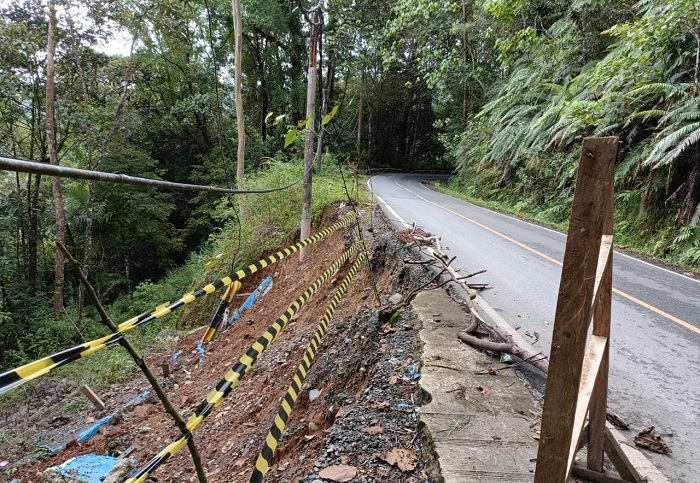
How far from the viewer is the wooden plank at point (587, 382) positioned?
1.62m

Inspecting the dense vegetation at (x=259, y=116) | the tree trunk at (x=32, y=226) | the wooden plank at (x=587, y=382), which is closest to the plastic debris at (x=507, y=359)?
the wooden plank at (x=587, y=382)

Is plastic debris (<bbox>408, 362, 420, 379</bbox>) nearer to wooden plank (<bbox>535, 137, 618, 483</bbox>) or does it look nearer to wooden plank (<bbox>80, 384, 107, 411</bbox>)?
wooden plank (<bbox>535, 137, 618, 483</bbox>)

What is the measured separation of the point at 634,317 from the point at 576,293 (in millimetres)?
4863

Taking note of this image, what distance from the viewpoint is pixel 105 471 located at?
4543 mm

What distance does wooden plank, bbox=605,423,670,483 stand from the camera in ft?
7.00

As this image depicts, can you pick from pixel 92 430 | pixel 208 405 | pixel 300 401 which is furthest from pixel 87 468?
pixel 208 405

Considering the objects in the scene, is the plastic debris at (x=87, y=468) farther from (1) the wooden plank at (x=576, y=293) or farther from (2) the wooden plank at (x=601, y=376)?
(1) the wooden plank at (x=576, y=293)

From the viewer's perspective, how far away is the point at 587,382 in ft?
5.90

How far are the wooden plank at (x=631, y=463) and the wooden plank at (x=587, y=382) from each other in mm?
499

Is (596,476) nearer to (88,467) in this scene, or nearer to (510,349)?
(510,349)

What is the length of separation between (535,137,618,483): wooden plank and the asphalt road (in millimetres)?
1953

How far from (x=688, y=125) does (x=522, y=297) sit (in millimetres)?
6782

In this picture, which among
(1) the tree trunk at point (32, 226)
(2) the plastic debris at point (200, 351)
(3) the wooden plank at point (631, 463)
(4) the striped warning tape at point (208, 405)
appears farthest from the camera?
(1) the tree trunk at point (32, 226)

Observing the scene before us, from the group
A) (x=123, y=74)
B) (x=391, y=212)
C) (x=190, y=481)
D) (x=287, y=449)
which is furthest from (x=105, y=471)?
(x=123, y=74)
